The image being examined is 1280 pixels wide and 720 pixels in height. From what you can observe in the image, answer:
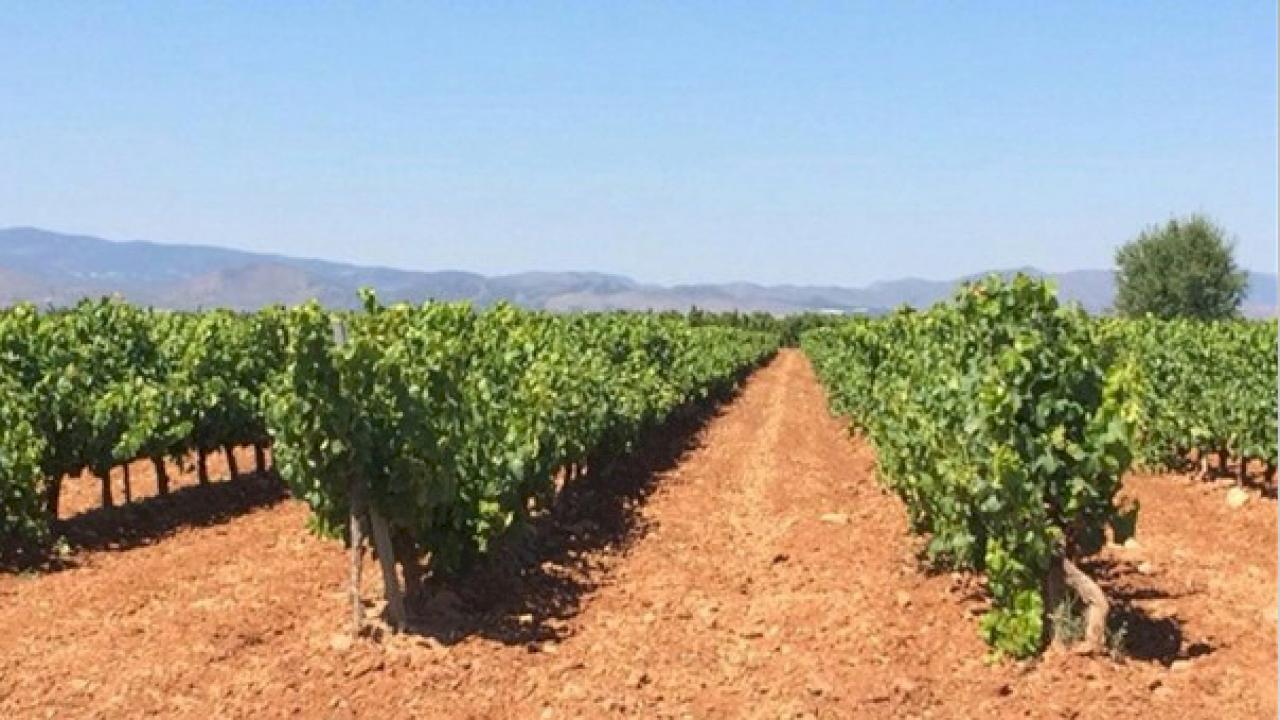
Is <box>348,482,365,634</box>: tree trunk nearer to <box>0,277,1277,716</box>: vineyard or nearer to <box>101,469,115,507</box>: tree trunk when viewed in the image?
<box>0,277,1277,716</box>: vineyard

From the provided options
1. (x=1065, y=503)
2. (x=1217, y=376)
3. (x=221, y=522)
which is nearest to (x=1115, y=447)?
(x=1065, y=503)

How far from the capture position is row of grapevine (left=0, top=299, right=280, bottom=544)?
14.1 m

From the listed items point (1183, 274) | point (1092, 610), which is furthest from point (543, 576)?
point (1183, 274)

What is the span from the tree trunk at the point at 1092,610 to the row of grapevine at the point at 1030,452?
0.03ft

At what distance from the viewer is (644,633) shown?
34.6 ft

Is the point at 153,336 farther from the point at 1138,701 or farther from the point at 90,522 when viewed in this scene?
the point at 1138,701

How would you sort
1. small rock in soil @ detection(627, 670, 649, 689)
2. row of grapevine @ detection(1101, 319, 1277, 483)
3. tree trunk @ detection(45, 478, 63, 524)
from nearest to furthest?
small rock in soil @ detection(627, 670, 649, 689), tree trunk @ detection(45, 478, 63, 524), row of grapevine @ detection(1101, 319, 1277, 483)

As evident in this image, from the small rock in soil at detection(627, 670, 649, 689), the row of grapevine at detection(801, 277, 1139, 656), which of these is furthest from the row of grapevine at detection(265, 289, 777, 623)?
the row of grapevine at detection(801, 277, 1139, 656)

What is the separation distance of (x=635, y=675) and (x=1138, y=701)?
3487 mm

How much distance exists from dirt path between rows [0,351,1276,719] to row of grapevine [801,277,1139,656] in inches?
23.8

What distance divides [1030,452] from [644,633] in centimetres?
355

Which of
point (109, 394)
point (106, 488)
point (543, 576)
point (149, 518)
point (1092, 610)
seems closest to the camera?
point (1092, 610)

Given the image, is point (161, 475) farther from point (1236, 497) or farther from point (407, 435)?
point (1236, 497)

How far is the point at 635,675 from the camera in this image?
923 centimetres
